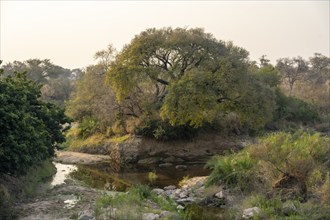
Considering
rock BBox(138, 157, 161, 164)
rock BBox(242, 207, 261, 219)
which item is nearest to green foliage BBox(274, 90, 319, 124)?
rock BBox(138, 157, 161, 164)

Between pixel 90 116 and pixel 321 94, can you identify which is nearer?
pixel 90 116

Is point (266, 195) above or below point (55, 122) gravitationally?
below

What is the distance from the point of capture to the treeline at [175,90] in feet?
104

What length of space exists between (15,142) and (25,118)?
166cm

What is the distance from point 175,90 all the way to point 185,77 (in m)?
1.37

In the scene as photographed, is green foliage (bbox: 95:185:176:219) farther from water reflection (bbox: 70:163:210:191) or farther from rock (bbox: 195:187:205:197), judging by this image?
water reflection (bbox: 70:163:210:191)

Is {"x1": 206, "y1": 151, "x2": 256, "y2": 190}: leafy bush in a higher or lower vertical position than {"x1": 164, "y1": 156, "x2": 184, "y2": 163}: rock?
higher

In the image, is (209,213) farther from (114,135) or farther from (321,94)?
(321,94)

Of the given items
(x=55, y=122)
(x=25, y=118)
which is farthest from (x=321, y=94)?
(x=25, y=118)

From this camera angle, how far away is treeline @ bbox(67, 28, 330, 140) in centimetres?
3170

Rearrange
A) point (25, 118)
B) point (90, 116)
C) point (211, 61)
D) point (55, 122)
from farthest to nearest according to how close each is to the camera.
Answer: point (90, 116) → point (211, 61) → point (55, 122) → point (25, 118)

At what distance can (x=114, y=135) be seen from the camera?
3572cm

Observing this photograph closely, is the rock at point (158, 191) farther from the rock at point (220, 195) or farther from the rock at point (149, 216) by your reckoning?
the rock at point (149, 216)

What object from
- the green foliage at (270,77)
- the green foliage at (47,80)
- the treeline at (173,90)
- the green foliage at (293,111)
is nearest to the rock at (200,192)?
the treeline at (173,90)
